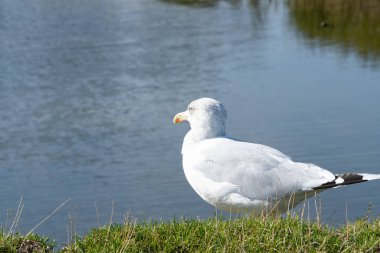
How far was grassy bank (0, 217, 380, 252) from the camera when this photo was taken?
22.1 feet

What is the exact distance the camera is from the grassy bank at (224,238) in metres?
6.73

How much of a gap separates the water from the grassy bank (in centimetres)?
162

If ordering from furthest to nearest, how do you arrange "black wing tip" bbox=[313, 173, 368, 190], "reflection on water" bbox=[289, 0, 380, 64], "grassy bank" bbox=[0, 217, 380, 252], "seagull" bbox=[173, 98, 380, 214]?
"reflection on water" bbox=[289, 0, 380, 64], "seagull" bbox=[173, 98, 380, 214], "black wing tip" bbox=[313, 173, 368, 190], "grassy bank" bbox=[0, 217, 380, 252]

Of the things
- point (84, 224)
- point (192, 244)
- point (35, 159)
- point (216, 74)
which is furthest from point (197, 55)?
point (192, 244)

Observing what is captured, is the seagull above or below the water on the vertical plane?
above

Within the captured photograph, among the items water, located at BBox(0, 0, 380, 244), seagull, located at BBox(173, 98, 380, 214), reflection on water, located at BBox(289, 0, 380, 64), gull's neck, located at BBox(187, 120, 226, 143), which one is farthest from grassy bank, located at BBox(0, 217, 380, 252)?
reflection on water, located at BBox(289, 0, 380, 64)

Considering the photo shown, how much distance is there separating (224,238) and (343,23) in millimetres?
22598

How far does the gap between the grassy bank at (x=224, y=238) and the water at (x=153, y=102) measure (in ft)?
5.31

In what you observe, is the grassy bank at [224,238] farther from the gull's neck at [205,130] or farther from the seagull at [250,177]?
the gull's neck at [205,130]

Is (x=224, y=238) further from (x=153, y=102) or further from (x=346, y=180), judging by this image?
(x=153, y=102)

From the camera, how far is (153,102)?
18.7 metres

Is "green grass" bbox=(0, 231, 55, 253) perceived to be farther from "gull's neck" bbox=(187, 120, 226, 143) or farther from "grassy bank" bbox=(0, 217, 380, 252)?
"gull's neck" bbox=(187, 120, 226, 143)

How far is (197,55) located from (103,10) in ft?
32.2

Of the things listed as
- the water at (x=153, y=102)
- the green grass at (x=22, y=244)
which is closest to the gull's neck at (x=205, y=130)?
the water at (x=153, y=102)
